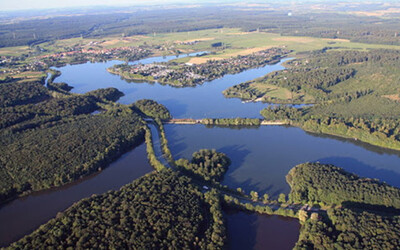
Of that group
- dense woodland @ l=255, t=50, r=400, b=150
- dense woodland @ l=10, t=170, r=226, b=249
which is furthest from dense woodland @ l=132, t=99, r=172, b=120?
dense woodland @ l=10, t=170, r=226, b=249

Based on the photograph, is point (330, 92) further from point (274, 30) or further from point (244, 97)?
point (274, 30)

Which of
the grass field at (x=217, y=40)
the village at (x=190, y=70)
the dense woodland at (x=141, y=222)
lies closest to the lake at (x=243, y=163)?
the dense woodland at (x=141, y=222)

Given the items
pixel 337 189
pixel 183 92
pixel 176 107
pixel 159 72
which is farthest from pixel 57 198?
pixel 159 72

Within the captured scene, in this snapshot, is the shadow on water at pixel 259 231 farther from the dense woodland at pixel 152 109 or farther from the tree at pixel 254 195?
the dense woodland at pixel 152 109

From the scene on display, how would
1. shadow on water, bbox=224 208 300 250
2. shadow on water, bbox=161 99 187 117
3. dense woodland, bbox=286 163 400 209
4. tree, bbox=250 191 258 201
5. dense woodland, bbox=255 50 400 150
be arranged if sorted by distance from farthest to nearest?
shadow on water, bbox=161 99 187 117 → dense woodland, bbox=255 50 400 150 → tree, bbox=250 191 258 201 → dense woodland, bbox=286 163 400 209 → shadow on water, bbox=224 208 300 250

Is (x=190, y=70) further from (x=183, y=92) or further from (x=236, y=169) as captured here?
(x=236, y=169)

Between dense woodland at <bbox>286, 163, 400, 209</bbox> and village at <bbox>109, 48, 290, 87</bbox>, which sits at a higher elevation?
village at <bbox>109, 48, 290, 87</bbox>

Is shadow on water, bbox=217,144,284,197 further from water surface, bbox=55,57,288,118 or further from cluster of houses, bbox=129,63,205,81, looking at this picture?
cluster of houses, bbox=129,63,205,81
